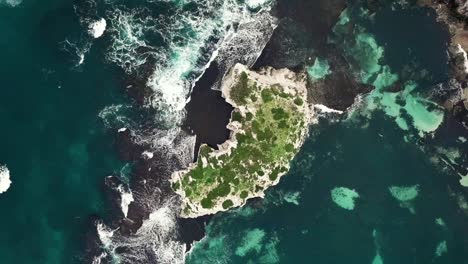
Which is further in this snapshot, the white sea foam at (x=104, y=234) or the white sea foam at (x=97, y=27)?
the white sea foam at (x=104, y=234)

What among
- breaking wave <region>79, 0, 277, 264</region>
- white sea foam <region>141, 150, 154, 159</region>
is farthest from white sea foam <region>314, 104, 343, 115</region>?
white sea foam <region>141, 150, 154, 159</region>

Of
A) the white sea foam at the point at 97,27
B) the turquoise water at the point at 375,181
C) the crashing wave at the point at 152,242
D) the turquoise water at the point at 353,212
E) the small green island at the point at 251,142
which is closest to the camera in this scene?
the small green island at the point at 251,142

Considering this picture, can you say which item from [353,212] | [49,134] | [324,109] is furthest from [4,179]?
[353,212]

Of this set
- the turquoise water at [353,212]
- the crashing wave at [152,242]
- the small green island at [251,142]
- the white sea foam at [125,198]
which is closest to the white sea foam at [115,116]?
the white sea foam at [125,198]

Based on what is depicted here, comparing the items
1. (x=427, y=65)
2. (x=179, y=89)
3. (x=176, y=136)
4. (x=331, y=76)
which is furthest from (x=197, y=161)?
(x=427, y=65)

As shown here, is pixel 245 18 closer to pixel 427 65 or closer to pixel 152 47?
pixel 152 47

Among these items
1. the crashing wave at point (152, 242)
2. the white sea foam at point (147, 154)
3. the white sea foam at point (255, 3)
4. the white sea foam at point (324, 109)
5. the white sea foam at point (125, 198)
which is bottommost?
the crashing wave at point (152, 242)

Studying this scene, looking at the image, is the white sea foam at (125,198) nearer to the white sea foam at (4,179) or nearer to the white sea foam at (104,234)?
the white sea foam at (104,234)
